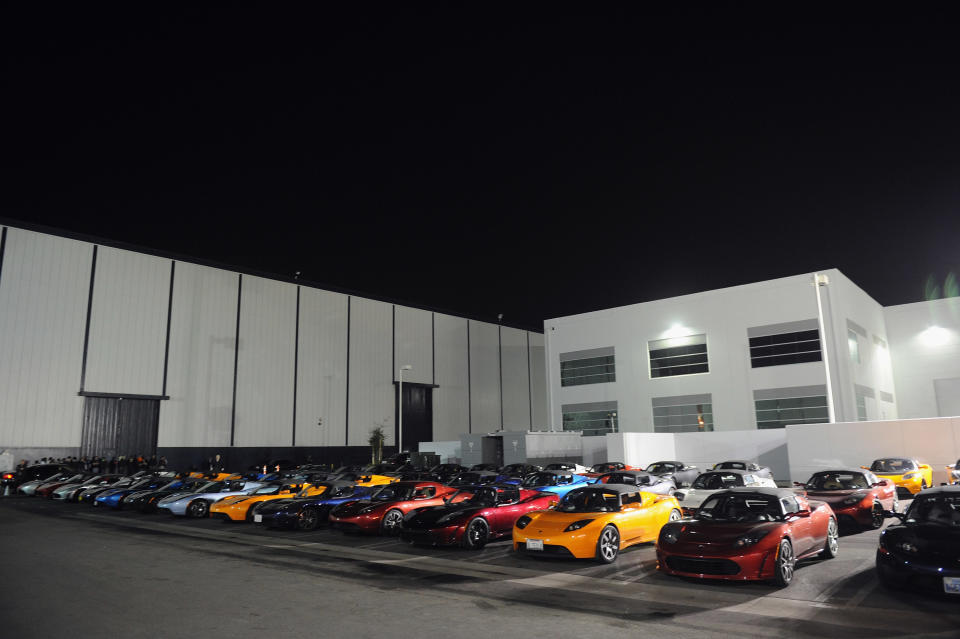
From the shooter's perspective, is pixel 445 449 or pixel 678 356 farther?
pixel 445 449

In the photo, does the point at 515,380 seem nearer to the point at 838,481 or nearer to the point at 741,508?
the point at 838,481

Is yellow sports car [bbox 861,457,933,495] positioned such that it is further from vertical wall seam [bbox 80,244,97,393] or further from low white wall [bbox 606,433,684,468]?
vertical wall seam [bbox 80,244,97,393]

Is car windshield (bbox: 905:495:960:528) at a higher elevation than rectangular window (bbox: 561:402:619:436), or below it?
below

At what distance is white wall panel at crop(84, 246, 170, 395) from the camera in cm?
4016

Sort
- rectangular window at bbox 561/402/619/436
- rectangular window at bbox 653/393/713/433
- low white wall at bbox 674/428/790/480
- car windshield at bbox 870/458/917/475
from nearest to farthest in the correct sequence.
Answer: car windshield at bbox 870/458/917/475 → low white wall at bbox 674/428/790/480 → rectangular window at bbox 653/393/713/433 → rectangular window at bbox 561/402/619/436

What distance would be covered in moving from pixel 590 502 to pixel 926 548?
536 cm

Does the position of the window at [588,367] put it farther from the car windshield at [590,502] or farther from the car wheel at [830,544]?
the car wheel at [830,544]

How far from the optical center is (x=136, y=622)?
6969mm

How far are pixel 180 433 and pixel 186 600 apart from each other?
3906 cm

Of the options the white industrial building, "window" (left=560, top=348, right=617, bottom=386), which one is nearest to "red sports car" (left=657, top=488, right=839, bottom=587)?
the white industrial building

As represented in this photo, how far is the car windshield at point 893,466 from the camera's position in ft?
72.7

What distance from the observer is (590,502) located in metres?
11.9

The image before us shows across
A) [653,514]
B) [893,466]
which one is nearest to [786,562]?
[653,514]

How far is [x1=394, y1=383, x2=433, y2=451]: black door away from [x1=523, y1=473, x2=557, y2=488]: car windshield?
131ft
